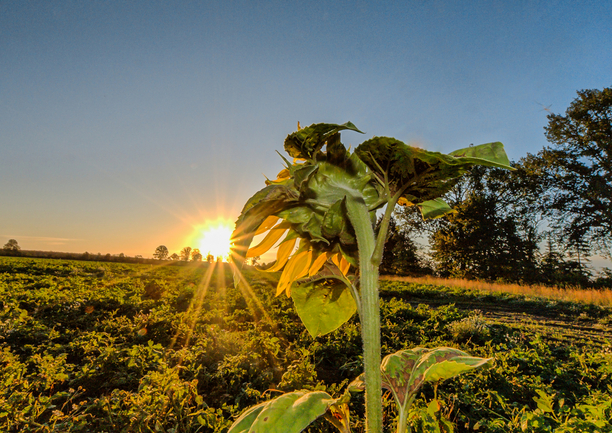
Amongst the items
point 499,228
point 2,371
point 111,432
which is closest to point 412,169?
point 111,432

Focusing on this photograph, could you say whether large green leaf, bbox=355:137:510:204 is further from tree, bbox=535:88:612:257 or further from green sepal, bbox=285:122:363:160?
tree, bbox=535:88:612:257

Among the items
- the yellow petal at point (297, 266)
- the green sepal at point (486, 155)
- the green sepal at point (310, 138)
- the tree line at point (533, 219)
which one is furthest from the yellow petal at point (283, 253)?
the tree line at point (533, 219)

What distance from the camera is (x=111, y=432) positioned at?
172cm

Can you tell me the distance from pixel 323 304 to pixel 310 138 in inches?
9.3

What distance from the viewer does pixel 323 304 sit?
0.50 m

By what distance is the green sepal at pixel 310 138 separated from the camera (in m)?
0.39

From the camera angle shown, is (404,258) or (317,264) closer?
(317,264)

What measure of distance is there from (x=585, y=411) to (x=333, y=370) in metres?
1.75

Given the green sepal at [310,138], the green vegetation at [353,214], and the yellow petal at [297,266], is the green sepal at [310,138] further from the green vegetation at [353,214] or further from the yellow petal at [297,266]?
the yellow petal at [297,266]

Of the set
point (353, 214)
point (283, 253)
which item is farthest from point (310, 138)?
point (283, 253)

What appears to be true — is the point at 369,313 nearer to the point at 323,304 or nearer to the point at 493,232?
the point at 323,304

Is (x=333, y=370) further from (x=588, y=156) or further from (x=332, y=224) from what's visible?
(x=588, y=156)

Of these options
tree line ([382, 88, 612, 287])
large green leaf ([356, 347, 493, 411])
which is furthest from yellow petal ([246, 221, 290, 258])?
tree line ([382, 88, 612, 287])

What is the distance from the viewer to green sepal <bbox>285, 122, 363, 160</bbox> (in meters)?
0.39
